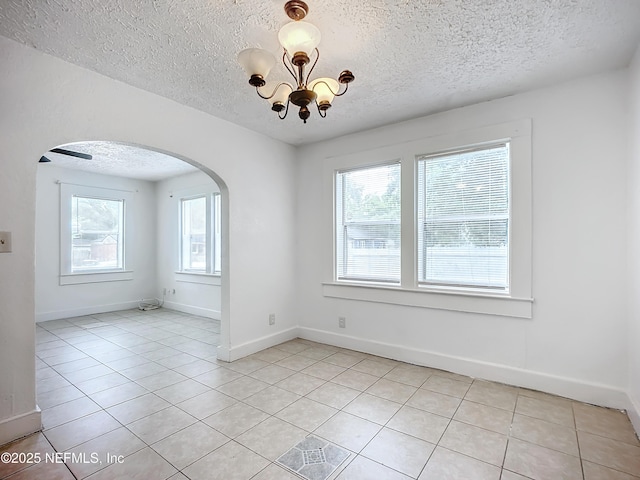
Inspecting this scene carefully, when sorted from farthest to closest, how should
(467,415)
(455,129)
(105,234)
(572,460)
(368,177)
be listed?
(105,234)
(368,177)
(455,129)
(467,415)
(572,460)

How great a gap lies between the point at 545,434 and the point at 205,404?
2438 mm

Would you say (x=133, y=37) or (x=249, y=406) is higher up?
(x=133, y=37)

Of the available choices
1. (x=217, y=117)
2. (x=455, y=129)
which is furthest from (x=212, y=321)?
(x=455, y=129)

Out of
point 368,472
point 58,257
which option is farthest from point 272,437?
point 58,257

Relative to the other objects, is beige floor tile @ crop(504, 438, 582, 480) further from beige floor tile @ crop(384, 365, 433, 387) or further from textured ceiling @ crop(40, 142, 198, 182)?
textured ceiling @ crop(40, 142, 198, 182)

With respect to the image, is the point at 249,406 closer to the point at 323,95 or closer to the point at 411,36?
the point at 323,95

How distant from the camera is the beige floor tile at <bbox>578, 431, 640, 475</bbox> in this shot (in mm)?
1795

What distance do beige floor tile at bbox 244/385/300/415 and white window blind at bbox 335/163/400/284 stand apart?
161 centimetres

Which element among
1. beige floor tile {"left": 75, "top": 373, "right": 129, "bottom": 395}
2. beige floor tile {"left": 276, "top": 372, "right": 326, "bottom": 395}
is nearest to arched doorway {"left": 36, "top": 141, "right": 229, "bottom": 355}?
beige floor tile {"left": 75, "top": 373, "right": 129, "bottom": 395}

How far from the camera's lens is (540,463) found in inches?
71.8

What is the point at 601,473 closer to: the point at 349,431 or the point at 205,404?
the point at 349,431

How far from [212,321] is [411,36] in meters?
4.82

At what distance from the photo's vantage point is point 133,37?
2.00 metres

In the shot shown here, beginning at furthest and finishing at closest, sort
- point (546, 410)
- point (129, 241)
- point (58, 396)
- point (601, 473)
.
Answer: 1. point (129, 241)
2. point (58, 396)
3. point (546, 410)
4. point (601, 473)
